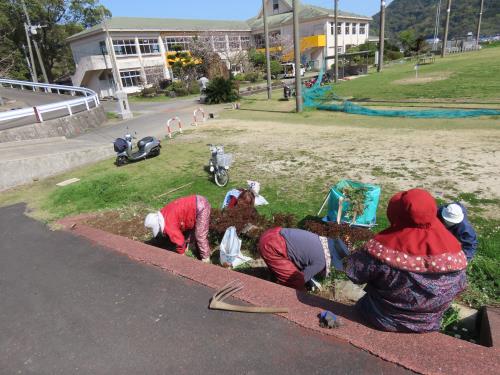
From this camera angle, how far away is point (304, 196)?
6.59 meters

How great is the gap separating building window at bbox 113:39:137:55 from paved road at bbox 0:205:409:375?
121 ft

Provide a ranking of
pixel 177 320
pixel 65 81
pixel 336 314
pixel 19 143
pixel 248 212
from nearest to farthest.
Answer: pixel 336 314 < pixel 177 320 < pixel 248 212 < pixel 19 143 < pixel 65 81

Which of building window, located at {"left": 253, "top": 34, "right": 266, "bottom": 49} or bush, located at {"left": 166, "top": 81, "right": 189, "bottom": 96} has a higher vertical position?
building window, located at {"left": 253, "top": 34, "right": 266, "bottom": 49}

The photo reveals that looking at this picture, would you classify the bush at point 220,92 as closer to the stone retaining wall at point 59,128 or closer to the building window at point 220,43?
the stone retaining wall at point 59,128

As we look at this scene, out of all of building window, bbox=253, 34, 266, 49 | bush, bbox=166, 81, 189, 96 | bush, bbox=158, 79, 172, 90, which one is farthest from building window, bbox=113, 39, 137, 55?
building window, bbox=253, 34, 266, 49

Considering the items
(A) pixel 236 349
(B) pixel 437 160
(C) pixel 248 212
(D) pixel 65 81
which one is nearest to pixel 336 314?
(A) pixel 236 349

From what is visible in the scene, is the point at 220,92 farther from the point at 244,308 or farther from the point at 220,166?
the point at 244,308

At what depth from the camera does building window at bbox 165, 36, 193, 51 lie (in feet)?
132

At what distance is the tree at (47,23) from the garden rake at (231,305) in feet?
139

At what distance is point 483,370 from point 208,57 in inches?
1463

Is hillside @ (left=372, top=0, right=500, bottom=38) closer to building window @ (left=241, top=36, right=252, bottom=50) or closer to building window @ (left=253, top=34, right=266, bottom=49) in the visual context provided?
building window @ (left=253, top=34, right=266, bottom=49)

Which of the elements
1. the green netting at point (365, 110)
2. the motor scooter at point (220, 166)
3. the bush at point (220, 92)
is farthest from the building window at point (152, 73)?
the motor scooter at point (220, 166)

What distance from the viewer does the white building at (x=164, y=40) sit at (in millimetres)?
36531

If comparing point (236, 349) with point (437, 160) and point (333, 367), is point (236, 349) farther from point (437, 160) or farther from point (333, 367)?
point (437, 160)
